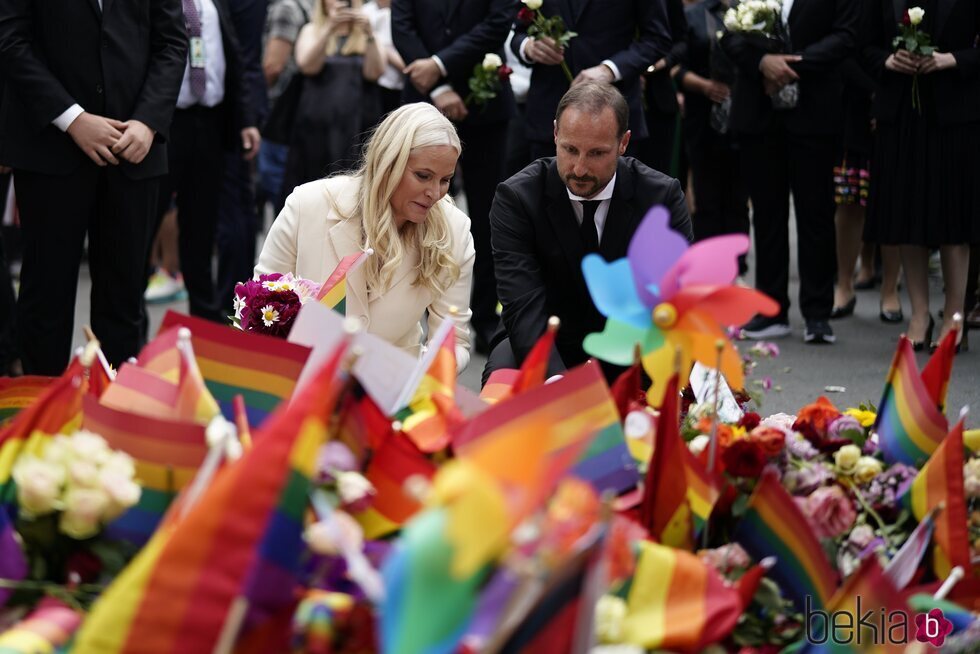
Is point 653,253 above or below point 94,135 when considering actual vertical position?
above

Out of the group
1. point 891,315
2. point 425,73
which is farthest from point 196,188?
point 891,315

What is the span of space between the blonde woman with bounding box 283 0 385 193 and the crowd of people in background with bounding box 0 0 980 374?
0.4 inches

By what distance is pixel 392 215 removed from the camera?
4.39 metres

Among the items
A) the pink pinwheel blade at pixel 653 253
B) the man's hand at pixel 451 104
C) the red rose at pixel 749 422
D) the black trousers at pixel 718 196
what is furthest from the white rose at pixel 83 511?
the black trousers at pixel 718 196

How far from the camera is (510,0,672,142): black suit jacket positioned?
6445 millimetres

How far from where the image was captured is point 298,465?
73.8 inches

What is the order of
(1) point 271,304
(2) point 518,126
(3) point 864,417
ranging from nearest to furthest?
(3) point 864,417 → (1) point 271,304 → (2) point 518,126

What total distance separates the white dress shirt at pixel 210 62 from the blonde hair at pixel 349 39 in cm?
86

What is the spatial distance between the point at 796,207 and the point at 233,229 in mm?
2952

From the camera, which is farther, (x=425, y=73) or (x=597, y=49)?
(x=425, y=73)

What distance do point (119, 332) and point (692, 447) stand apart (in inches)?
117

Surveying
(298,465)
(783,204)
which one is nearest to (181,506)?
(298,465)

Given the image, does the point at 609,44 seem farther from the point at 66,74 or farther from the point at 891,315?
the point at 66,74

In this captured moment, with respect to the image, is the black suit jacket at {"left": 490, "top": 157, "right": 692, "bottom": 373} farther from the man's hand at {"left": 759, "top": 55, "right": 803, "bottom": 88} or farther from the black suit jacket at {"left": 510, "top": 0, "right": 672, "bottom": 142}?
the man's hand at {"left": 759, "top": 55, "right": 803, "bottom": 88}
